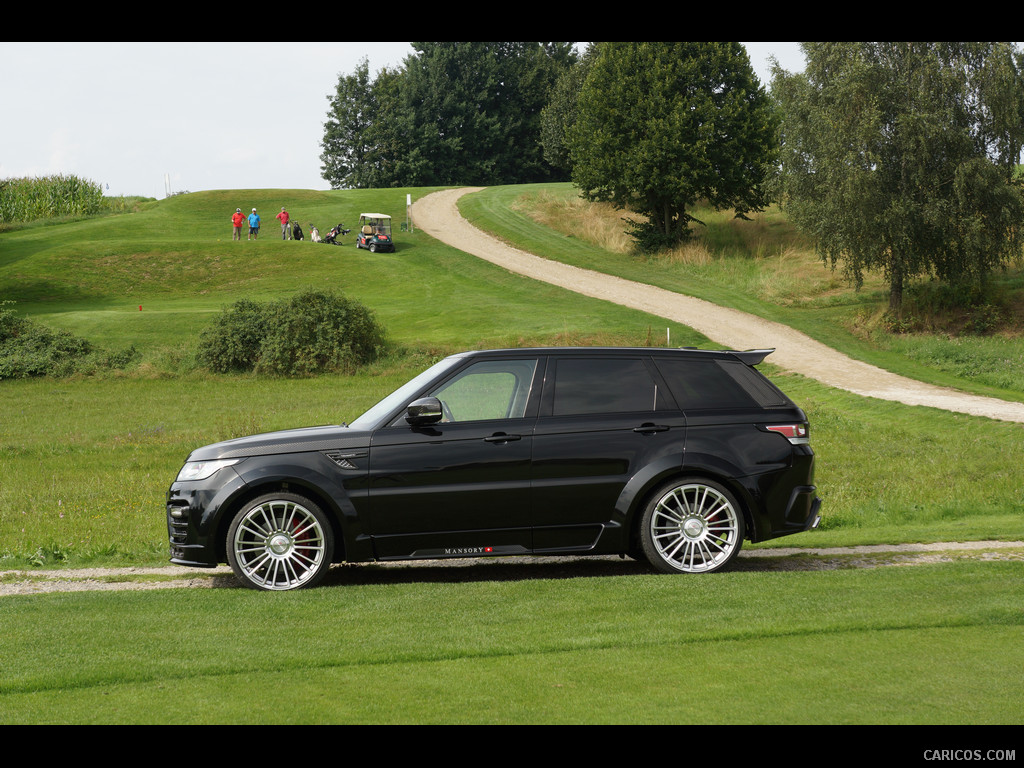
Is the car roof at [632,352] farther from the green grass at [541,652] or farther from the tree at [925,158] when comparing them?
the tree at [925,158]

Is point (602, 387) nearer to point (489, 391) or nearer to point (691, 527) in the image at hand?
point (489, 391)

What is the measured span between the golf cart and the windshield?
4618cm

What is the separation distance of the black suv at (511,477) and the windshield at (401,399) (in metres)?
0.02

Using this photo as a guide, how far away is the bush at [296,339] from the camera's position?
107 feet

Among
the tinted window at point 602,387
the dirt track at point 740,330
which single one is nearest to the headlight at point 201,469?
the tinted window at point 602,387

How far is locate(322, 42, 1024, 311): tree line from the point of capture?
106ft

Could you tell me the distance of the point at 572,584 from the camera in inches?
303

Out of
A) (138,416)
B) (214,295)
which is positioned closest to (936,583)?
(138,416)

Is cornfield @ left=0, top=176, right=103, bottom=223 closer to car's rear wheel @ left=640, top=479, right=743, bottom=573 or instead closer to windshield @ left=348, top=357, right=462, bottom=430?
windshield @ left=348, top=357, right=462, bottom=430

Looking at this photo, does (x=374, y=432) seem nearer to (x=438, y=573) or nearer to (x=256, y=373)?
(x=438, y=573)

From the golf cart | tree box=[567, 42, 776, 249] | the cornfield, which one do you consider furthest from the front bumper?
the cornfield
